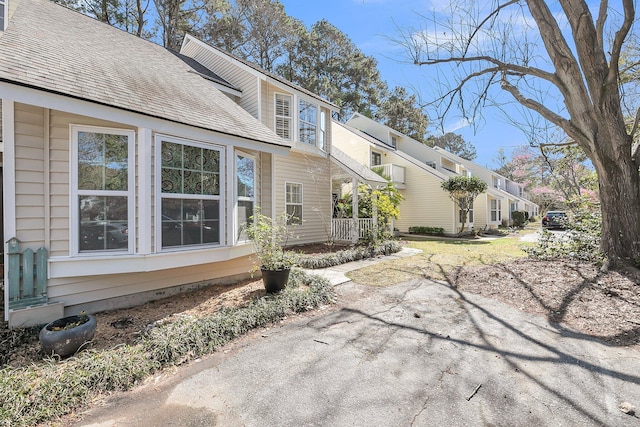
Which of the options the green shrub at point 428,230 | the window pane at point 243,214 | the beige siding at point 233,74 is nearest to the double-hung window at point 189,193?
the window pane at point 243,214

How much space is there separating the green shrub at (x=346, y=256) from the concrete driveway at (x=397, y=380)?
335cm

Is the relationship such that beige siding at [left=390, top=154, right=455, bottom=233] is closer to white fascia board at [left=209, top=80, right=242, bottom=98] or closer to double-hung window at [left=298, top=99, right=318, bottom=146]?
double-hung window at [left=298, top=99, right=318, bottom=146]

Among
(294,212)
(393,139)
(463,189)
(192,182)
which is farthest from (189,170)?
(393,139)

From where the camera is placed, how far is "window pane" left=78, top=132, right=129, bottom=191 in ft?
14.3

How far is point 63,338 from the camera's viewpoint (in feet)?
10.8

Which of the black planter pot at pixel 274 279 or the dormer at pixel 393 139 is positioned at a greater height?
the dormer at pixel 393 139

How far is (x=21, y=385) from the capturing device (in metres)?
2.67

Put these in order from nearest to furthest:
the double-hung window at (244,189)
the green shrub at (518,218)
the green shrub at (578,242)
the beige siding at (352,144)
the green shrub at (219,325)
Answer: the green shrub at (219,325) → the double-hung window at (244,189) → the green shrub at (578,242) → the beige siding at (352,144) → the green shrub at (518,218)

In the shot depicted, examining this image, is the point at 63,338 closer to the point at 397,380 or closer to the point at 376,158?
the point at 397,380

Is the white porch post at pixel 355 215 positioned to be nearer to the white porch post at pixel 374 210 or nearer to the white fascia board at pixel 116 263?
the white porch post at pixel 374 210

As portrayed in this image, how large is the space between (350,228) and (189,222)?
7.54 m

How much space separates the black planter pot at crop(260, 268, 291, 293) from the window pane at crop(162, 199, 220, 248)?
1.20 metres

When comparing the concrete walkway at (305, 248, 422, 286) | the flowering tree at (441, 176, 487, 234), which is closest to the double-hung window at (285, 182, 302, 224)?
the concrete walkway at (305, 248, 422, 286)

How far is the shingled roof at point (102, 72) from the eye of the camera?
3.97m
